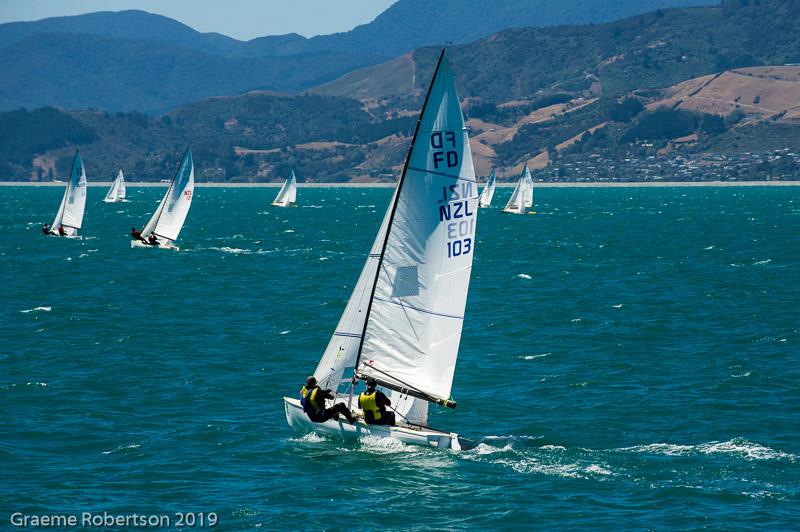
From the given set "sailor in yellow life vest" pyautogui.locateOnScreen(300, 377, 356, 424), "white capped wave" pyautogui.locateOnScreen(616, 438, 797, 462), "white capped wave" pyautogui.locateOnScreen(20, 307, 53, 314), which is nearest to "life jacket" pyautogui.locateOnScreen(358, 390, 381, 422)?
"sailor in yellow life vest" pyautogui.locateOnScreen(300, 377, 356, 424)

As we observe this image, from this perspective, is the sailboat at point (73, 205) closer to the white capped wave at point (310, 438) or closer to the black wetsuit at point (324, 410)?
the white capped wave at point (310, 438)

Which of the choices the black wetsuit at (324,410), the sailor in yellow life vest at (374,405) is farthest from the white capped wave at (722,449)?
the black wetsuit at (324,410)

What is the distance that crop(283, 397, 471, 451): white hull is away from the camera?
108ft

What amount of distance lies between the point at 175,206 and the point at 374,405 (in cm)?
6945

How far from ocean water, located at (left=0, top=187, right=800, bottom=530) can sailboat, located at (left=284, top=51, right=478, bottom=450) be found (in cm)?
156

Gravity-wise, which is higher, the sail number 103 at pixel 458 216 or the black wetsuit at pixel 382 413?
the sail number 103 at pixel 458 216

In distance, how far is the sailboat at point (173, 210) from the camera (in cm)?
9900

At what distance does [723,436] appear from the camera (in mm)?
35750

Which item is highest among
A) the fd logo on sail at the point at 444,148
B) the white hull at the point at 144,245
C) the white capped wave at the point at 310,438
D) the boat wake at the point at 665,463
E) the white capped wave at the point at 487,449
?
the fd logo on sail at the point at 444,148

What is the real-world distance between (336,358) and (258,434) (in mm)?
3845

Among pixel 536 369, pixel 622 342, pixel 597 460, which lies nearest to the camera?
pixel 597 460

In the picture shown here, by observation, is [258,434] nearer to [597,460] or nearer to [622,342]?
[597,460]

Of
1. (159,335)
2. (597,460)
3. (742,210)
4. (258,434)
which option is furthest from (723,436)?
(742,210)

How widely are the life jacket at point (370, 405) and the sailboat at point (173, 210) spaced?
67.3m
